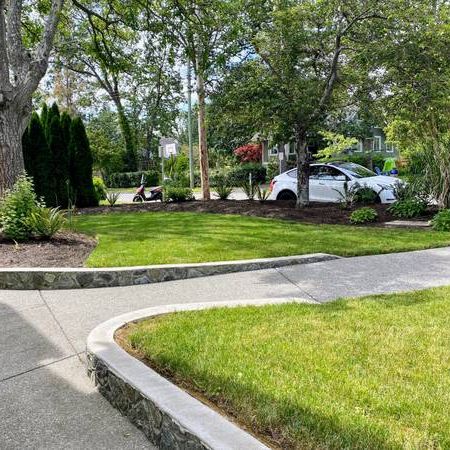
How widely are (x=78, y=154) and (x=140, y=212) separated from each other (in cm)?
345

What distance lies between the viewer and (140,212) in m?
14.4

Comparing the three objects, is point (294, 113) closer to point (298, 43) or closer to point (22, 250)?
point (298, 43)

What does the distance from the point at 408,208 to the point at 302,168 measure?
3.26 m

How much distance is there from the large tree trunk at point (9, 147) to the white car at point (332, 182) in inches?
330

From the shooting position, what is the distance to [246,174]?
32.1m

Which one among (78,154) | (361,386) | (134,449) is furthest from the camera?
(78,154)

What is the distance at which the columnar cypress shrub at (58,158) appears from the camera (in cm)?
1558

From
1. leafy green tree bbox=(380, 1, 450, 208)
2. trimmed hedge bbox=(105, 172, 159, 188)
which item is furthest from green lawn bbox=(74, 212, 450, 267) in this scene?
trimmed hedge bbox=(105, 172, 159, 188)

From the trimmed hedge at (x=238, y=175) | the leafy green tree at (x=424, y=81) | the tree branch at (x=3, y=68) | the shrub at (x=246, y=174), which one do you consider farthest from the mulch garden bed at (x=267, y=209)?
the shrub at (x=246, y=174)

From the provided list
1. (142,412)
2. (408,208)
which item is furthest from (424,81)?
(142,412)

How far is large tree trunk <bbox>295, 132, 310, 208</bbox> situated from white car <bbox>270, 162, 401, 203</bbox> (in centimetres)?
91

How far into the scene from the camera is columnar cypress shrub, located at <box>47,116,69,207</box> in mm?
15578

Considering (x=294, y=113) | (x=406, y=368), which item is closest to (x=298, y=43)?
(x=294, y=113)

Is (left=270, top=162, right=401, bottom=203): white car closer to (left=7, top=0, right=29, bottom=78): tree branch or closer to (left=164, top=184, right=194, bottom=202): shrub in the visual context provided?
(left=164, top=184, right=194, bottom=202): shrub
